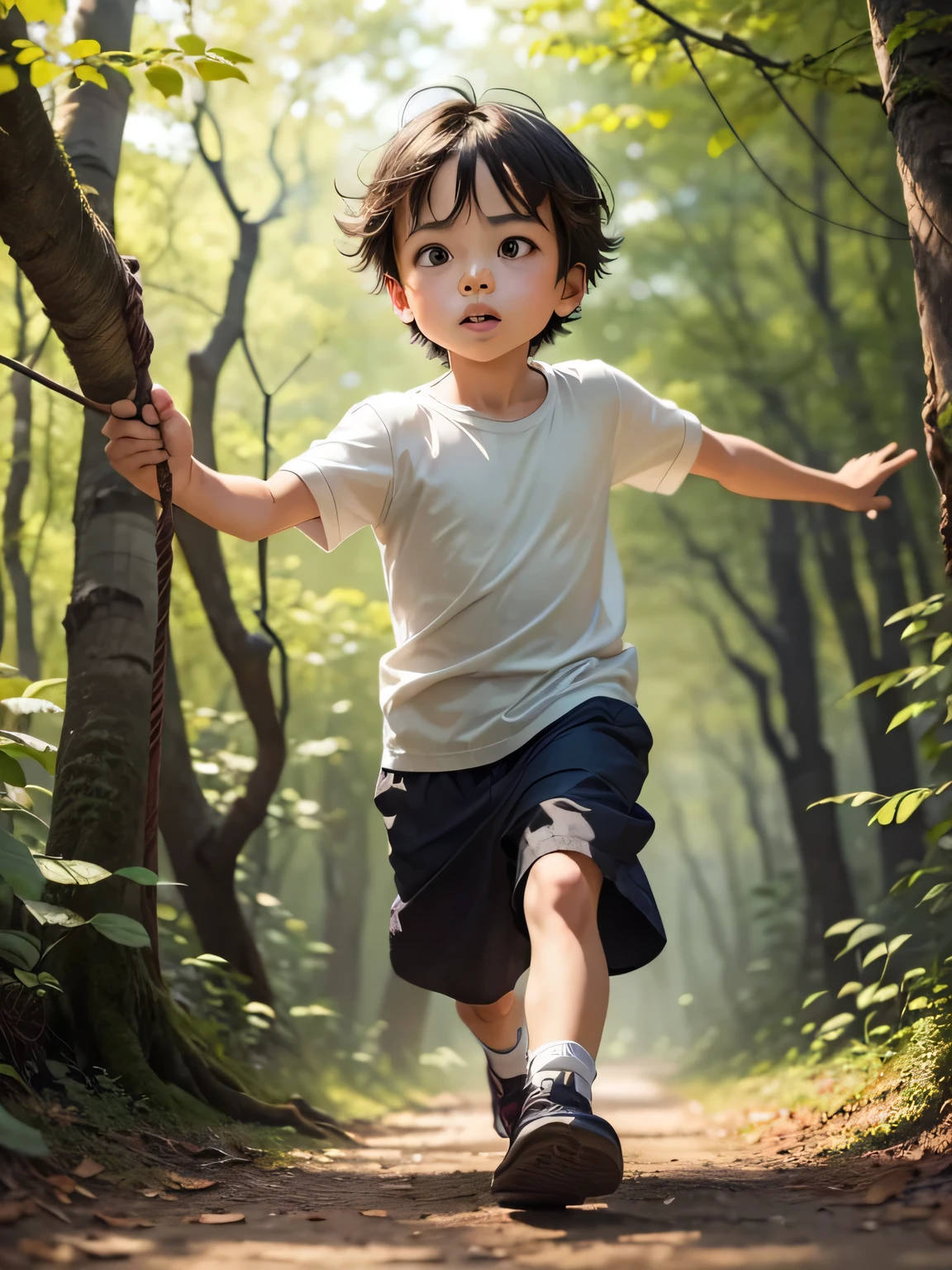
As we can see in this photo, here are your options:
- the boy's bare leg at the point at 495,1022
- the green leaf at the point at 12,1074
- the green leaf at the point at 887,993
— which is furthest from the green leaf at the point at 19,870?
the green leaf at the point at 887,993

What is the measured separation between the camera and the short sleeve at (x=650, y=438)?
3.03m

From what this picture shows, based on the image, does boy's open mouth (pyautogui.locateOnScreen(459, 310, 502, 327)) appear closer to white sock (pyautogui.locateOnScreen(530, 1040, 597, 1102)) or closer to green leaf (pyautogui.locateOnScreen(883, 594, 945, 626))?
green leaf (pyautogui.locateOnScreen(883, 594, 945, 626))

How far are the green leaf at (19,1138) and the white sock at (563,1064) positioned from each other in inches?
33.1

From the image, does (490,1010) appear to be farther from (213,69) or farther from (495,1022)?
(213,69)

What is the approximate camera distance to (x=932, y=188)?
8.70ft

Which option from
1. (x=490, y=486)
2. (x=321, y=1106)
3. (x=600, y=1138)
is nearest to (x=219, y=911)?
(x=321, y=1106)

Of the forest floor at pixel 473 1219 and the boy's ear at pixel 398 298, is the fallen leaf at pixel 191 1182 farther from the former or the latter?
the boy's ear at pixel 398 298

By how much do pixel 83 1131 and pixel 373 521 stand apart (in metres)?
1.57

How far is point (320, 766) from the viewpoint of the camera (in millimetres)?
12766

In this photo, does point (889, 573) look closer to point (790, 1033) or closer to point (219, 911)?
point (790, 1033)

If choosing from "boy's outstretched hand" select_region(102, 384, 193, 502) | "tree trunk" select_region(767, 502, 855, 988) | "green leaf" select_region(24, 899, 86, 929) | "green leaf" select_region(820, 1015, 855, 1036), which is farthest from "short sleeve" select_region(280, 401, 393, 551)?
"tree trunk" select_region(767, 502, 855, 988)

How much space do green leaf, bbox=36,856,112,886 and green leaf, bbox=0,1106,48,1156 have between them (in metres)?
0.71

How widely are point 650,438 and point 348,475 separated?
36.7 inches

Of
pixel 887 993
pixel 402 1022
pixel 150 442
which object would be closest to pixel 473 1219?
pixel 150 442
